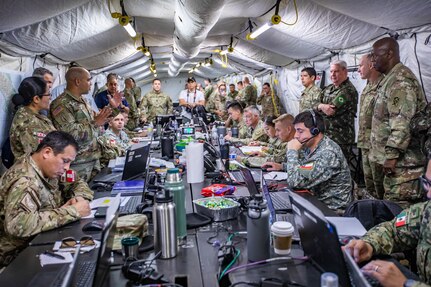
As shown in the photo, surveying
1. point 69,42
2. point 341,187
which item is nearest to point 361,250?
point 341,187

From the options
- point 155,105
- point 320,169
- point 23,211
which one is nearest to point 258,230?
point 23,211

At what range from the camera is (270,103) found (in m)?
9.88

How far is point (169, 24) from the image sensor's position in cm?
634

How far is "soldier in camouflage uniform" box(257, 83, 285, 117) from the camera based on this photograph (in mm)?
9626

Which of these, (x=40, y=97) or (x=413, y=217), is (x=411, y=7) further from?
(x=40, y=97)

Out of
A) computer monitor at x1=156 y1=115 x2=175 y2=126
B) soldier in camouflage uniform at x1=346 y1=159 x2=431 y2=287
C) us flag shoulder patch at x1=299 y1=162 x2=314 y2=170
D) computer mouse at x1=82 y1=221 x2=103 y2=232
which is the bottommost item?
soldier in camouflage uniform at x1=346 y1=159 x2=431 y2=287

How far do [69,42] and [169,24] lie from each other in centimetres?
180

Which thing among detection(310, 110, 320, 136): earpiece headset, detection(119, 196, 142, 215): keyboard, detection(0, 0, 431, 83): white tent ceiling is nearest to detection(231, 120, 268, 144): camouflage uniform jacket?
detection(0, 0, 431, 83): white tent ceiling

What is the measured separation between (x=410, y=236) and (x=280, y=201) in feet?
2.64

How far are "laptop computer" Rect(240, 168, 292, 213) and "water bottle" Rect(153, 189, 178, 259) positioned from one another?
0.52 m

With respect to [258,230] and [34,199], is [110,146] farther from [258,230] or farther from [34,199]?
[258,230]

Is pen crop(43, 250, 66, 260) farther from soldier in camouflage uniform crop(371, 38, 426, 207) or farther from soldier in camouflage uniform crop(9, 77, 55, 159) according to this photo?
soldier in camouflage uniform crop(371, 38, 426, 207)

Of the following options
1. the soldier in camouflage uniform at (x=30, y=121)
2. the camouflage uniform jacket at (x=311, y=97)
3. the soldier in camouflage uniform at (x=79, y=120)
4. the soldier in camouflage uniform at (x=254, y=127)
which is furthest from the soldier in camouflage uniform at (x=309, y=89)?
the soldier in camouflage uniform at (x=30, y=121)

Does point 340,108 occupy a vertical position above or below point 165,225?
above
